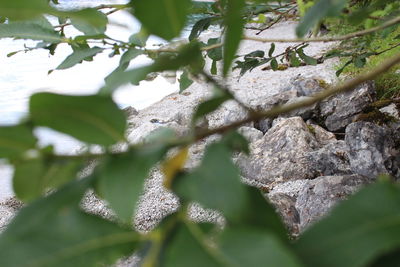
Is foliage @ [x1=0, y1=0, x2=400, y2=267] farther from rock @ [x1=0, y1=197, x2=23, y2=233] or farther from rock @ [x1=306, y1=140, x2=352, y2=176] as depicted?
rock @ [x1=0, y1=197, x2=23, y2=233]

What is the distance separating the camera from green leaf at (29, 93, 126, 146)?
0.24 metres

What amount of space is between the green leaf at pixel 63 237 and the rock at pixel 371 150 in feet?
7.01

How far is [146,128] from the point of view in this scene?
12.8ft

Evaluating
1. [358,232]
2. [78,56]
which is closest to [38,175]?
[358,232]

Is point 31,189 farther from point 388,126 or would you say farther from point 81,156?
point 388,126

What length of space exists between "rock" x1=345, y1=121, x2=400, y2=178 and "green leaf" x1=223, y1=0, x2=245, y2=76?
212 cm

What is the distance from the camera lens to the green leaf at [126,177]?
0.24 meters

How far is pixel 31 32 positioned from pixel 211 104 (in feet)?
1.36

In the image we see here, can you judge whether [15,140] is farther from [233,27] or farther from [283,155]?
[283,155]

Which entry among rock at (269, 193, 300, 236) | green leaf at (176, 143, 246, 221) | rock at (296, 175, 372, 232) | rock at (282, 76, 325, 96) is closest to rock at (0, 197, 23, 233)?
rock at (269, 193, 300, 236)

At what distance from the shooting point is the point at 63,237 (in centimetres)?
25

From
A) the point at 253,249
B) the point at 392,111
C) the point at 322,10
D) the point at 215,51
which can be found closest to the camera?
the point at 253,249

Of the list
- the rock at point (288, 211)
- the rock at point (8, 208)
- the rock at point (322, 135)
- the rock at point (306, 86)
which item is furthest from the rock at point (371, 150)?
the rock at point (8, 208)

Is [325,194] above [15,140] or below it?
below
